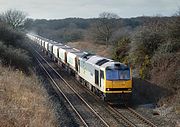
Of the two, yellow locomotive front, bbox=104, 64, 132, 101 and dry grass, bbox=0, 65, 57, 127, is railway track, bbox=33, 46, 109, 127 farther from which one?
dry grass, bbox=0, 65, 57, 127

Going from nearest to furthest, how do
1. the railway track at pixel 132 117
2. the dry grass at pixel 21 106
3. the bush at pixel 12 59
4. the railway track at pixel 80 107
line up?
the dry grass at pixel 21 106, the railway track at pixel 132 117, the railway track at pixel 80 107, the bush at pixel 12 59

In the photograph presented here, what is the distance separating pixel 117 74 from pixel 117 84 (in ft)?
2.07

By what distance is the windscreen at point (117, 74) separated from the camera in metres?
23.8

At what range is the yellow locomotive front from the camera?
2378cm

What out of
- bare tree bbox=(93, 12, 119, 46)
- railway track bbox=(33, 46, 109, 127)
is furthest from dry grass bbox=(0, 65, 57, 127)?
bare tree bbox=(93, 12, 119, 46)

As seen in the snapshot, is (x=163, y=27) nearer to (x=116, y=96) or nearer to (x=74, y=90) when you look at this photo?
(x=74, y=90)

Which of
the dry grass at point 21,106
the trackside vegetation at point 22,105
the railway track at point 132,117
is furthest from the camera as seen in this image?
the railway track at point 132,117

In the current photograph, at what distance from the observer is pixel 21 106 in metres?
17.9

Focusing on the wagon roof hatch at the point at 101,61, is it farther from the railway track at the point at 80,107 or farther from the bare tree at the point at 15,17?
the bare tree at the point at 15,17

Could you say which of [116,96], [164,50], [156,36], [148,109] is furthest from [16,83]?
[156,36]

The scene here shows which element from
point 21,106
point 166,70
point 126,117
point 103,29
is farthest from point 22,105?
point 103,29

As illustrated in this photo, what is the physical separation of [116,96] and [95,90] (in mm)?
4195

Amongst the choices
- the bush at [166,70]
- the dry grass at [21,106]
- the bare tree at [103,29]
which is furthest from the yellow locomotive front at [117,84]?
the bare tree at [103,29]

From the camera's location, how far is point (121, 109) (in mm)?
23453
